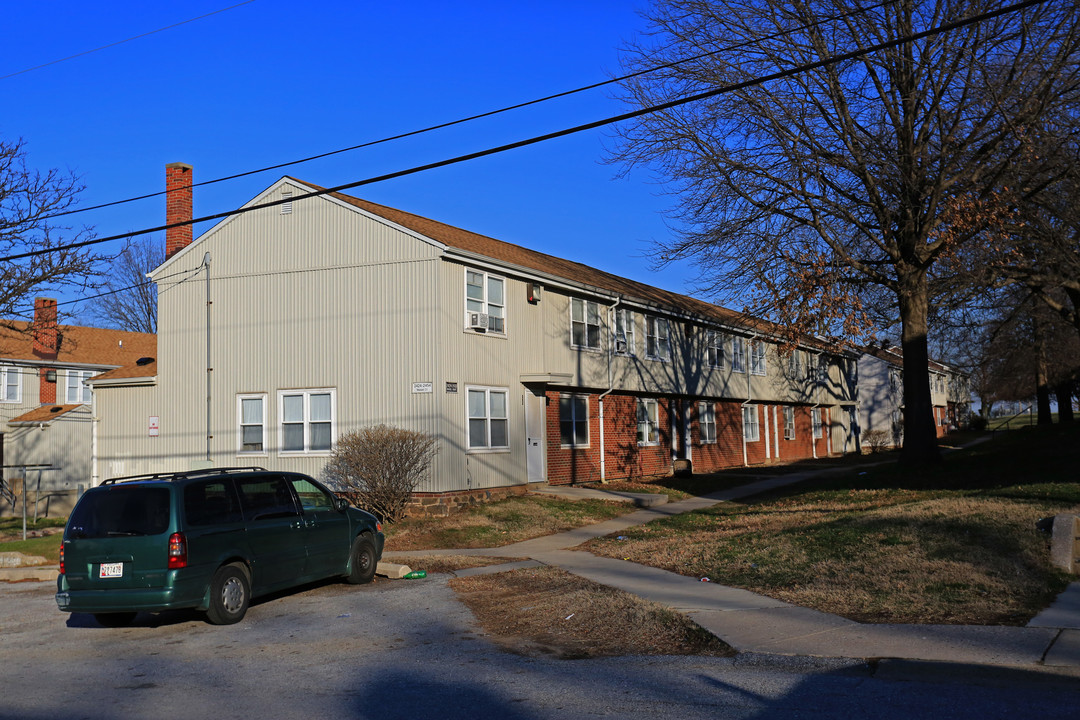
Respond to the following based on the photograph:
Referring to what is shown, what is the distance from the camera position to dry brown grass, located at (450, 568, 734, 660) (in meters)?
8.88

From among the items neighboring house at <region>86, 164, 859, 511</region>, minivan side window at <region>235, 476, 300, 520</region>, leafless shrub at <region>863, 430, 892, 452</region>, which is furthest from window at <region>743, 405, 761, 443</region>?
minivan side window at <region>235, 476, 300, 520</region>

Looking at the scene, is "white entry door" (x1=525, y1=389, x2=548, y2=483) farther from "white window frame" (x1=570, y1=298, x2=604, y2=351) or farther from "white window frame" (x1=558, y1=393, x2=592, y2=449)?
"white window frame" (x1=570, y1=298, x2=604, y2=351)

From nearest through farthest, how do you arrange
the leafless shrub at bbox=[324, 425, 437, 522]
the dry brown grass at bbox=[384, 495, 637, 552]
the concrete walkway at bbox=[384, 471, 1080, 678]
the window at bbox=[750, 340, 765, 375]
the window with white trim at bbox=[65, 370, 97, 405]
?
the concrete walkway at bbox=[384, 471, 1080, 678]
the dry brown grass at bbox=[384, 495, 637, 552]
the leafless shrub at bbox=[324, 425, 437, 522]
the window at bbox=[750, 340, 765, 375]
the window with white trim at bbox=[65, 370, 97, 405]

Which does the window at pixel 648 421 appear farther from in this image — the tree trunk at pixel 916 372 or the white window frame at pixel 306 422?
the white window frame at pixel 306 422

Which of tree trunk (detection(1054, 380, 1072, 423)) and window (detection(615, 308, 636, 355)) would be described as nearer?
window (detection(615, 308, 636, 355))

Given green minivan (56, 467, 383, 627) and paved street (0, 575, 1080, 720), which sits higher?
green minivan (56, 467, 383, 627)

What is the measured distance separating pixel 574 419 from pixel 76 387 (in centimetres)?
2773

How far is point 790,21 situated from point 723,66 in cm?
178

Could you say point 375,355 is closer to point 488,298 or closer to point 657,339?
point 488,298

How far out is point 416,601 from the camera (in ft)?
39.1

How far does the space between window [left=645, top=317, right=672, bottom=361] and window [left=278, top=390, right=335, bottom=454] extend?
11455 mm

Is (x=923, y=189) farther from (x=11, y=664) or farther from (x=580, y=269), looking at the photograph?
(x=11, y=664)

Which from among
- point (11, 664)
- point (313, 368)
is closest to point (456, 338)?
point (313, 368)

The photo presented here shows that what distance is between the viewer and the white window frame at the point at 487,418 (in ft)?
69.6
